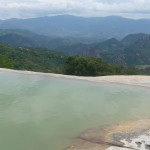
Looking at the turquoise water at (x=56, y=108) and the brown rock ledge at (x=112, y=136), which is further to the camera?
the turquoise water at (x=56, y=108)

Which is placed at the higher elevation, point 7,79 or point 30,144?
point 7,79

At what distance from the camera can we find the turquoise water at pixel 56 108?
11.8 metres

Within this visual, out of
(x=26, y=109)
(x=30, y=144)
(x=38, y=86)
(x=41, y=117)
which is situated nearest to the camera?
(x=30, y=144)

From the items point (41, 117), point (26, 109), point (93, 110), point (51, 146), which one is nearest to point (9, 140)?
point (51, 146)

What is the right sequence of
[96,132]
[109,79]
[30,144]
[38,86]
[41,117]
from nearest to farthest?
1. [30,144]
2. [96,132]
3. [41,117]
4. [38,86]
5. [109,79]

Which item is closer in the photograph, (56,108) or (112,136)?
(112,136)

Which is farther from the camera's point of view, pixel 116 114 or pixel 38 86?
pixel 38 86

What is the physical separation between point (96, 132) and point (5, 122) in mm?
4629

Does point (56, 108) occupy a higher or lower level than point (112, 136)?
higher

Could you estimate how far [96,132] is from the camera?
39.6 ft

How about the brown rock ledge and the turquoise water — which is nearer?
the brown rock ledge

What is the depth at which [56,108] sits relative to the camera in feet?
52.9

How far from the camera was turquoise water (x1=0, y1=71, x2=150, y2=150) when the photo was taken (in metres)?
11.8

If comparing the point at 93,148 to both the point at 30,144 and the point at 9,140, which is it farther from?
the point at 9,140
